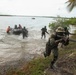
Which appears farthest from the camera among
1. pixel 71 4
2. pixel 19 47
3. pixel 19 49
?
pixel 19 47

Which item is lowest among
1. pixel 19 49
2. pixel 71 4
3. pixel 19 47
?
pixel 19 47

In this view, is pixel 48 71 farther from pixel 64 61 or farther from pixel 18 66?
pixel 18 66

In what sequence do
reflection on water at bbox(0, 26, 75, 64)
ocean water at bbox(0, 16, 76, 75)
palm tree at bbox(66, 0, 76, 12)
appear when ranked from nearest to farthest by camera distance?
ocean water at bbox(0, 16, 76, 75), reflection on water at bbox(0, 26, 75, 64), palm tree at bbox(66, 0, 76, 12)

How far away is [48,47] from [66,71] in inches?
45.0

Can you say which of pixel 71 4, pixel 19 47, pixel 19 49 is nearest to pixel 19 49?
pixel 19 49

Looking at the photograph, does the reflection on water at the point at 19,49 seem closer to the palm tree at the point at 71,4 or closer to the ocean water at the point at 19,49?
the ocean water at the point at 19,49

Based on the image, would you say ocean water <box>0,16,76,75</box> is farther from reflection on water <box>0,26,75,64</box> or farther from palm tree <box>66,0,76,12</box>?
palm tree <box>66,0,76,12</box>

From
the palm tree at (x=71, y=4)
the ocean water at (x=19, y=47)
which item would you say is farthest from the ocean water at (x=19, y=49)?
the palm tree at (x=71, y=4)

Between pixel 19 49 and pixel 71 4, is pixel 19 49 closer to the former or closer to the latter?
pixel 19 49

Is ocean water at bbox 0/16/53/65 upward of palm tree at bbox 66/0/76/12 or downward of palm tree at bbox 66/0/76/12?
downward

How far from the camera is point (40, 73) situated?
9.84m

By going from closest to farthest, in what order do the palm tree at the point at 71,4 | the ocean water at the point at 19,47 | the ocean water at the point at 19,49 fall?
1. the ocean water at the point at 19,49
2. the ocean water at the point at 19,47
3. the palm tree at the point at 71,4

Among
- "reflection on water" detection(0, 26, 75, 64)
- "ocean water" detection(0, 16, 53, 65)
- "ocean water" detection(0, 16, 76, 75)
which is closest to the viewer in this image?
"ocean water" detection(0, 16, 76, 75)

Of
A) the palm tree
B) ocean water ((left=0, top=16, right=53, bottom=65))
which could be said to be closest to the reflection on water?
ocean water ((left=0, top=16, right=53, bottom=65))
